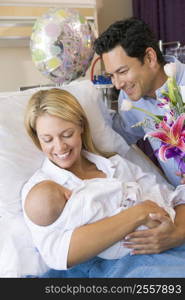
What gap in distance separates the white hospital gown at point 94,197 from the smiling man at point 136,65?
0.96 ft

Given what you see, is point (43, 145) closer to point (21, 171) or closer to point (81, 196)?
point (21, 171)

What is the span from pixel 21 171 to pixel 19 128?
0.52ft

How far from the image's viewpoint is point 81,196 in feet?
3.85

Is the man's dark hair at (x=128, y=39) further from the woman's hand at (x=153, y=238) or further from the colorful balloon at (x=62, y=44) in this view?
the woman's hand at (x=153, y=238)

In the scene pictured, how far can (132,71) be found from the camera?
159cm

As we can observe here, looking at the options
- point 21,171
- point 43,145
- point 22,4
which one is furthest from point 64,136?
point 22,4

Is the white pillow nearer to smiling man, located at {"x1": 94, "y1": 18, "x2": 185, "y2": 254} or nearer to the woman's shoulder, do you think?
the woman's shoulder

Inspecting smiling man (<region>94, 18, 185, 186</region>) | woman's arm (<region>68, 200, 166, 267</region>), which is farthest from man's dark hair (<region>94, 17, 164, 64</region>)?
woman's arm (<region>68, 200, 166, 267</region>)

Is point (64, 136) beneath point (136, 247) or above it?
above

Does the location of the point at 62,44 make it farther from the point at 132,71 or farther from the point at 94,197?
the point at 94,197

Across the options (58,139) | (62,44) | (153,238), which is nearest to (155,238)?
(153,238)

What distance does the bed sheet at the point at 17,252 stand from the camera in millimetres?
1232

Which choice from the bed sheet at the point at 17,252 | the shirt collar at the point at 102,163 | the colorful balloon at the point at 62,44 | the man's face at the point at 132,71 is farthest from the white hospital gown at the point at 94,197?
the colorful balloon at the point at 62,44

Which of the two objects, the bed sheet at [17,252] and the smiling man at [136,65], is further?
the smiling man at [136,65]
